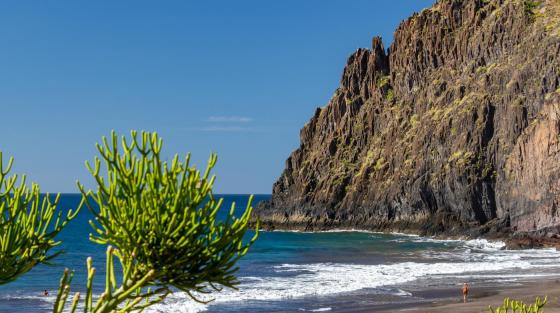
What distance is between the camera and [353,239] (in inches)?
3295

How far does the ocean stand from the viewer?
35.5 metres

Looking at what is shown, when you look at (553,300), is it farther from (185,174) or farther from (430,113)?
(430,113)

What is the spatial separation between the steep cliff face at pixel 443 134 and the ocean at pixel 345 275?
7759mm

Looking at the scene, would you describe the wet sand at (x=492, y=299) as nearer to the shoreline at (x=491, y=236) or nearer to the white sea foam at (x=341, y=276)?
the white sea foam at (x=341, y=276)

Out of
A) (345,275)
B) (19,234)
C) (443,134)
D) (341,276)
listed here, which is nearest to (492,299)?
(341,276)

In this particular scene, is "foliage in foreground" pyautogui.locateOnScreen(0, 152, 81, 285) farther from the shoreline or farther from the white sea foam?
the shoreline

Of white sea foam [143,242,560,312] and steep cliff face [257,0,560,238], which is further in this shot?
steep cliff face [257,0,560,238]

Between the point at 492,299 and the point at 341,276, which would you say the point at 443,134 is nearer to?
the point at 341,276

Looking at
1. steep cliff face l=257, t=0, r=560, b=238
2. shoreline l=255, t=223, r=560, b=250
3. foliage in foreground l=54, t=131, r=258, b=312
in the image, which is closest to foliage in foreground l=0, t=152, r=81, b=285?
foliage in foreground l=54, t=131, r=258, b=312

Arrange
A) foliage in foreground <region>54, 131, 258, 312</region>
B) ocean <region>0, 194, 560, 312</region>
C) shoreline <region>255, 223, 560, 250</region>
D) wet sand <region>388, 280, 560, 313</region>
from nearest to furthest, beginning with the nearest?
foliage in foreground <region>54, 131, 258, 312</region> < wet sand <region>388, 280, 560, 313</region> < ocean <region>0, 194, 560, 312</region> < shoreline <region>255, 223, 560, 250</region>

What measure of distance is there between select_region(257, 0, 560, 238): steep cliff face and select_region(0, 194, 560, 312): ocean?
7759mm

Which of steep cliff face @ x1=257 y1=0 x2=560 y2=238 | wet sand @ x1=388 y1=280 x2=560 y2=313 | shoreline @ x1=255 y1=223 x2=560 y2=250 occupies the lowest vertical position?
wet sand @ x1=388 y1=280 x2=560 y2=313

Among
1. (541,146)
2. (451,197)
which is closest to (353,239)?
(451,197)

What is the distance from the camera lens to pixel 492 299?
3344 cm
